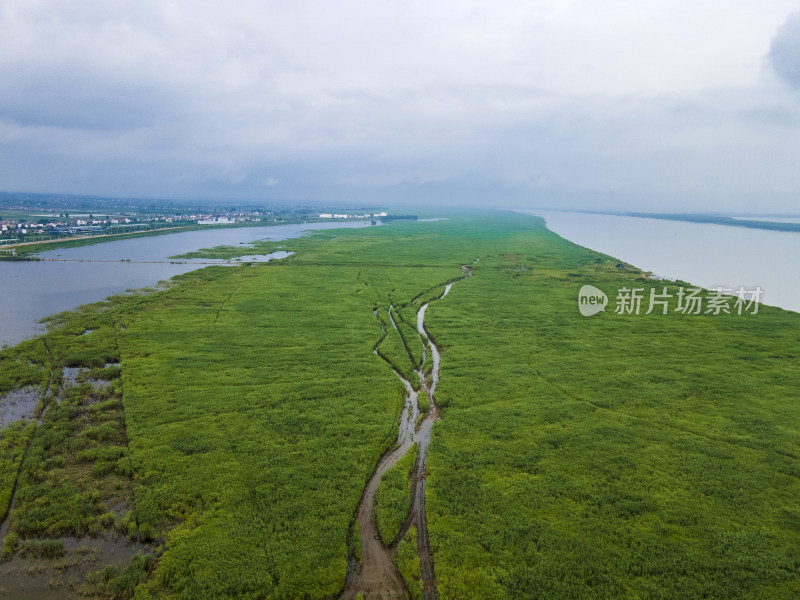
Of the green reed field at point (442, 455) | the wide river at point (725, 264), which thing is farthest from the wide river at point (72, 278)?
the wide river at point (725, 264)

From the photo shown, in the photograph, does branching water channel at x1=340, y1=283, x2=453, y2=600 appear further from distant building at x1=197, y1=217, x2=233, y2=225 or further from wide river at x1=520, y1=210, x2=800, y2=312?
distant building at x1=197, y1=217, x2=233, y2=225

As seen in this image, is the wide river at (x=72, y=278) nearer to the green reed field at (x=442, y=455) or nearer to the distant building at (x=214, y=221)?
the green reed field at (x=442, y=455)

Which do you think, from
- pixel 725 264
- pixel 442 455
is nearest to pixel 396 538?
pixel 442 455

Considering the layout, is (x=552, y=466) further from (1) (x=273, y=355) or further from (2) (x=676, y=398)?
(1) (x=273, y=355)

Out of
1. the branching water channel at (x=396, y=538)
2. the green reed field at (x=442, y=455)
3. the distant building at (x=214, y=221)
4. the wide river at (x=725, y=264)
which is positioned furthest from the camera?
the distant building at (x=214, y=221)

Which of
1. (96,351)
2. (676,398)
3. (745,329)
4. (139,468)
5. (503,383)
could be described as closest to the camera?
(139,468)

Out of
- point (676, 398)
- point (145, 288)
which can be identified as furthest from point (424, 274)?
point (676, 398)
